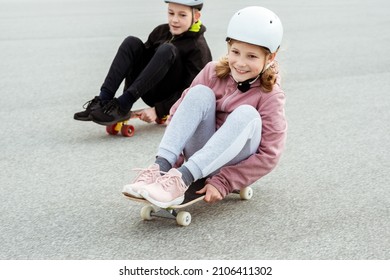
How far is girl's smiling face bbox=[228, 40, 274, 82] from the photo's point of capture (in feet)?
9.13

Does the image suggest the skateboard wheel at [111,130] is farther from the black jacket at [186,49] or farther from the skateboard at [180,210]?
the skateboard at [180,210]

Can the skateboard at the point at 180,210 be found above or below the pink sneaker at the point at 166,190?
Answer: below

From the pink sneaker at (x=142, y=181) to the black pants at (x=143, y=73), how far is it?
1363 mm

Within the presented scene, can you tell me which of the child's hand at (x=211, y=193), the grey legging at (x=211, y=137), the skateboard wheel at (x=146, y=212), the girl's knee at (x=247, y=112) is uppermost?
the girl's knee at (x=247, y=112)

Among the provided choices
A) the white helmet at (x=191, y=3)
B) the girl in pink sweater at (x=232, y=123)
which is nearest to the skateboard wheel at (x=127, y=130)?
the white helmet at (x=191, y=3)

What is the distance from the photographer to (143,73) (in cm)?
396

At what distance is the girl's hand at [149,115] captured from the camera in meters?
4.20

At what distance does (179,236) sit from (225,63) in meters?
0.72

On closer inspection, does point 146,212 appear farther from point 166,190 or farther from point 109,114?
point 109,114

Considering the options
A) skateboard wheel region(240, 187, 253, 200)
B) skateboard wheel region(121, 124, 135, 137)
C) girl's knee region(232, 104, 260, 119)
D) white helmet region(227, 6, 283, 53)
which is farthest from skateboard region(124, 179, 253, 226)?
skateboard wheel region(121, 124, 135, 137)

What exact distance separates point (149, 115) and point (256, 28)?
1.58m

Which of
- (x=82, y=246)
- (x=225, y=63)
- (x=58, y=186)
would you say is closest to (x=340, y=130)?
(x=225, y=63)

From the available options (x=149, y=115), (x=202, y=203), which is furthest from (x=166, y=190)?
(x=149, y=115)

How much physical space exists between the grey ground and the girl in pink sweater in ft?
0.60
